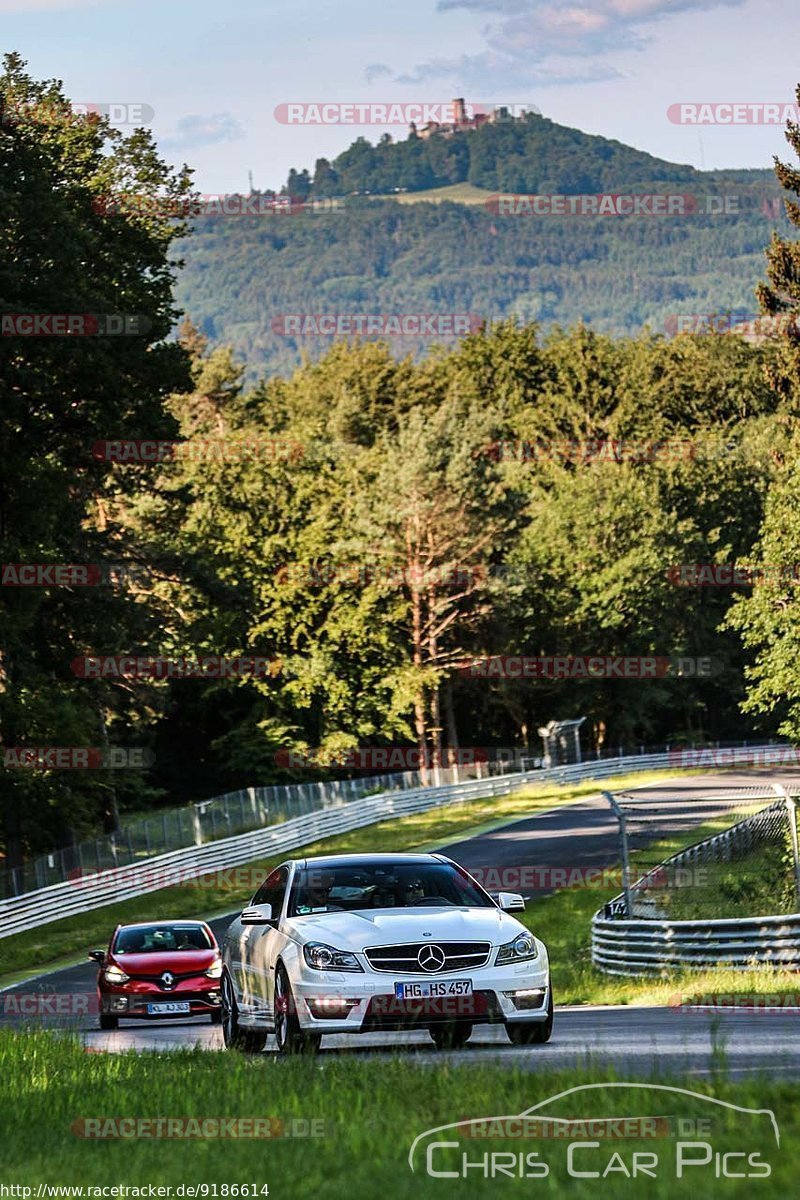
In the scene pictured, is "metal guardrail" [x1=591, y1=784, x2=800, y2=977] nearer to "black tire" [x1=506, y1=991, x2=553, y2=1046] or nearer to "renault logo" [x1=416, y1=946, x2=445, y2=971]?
"black tire" [x1=506, y1=991, x2=553, y2=1046]

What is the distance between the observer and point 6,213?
36.2 meters

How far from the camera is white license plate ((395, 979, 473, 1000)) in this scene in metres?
12.0

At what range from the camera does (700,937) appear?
904 inches

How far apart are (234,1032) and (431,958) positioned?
2.83 metres

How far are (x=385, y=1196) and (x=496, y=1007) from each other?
5.85 metres

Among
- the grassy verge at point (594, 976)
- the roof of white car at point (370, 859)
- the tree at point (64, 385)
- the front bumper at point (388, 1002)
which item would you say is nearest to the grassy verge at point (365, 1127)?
the front bumper at point (388, 1002)

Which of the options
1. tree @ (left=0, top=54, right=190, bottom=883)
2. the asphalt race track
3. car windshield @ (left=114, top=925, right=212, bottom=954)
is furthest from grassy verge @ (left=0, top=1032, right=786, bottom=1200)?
tree @ (left=0, top=54, right=190, bottom=883)

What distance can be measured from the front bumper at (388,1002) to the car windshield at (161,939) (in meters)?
10.3

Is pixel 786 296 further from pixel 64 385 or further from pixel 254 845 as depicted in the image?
pixel 64 385

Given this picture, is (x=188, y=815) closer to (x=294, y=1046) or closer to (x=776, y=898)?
(x=776, y=898)

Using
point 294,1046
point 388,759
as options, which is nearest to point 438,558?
point 388,759

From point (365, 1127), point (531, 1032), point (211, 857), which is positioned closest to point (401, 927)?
point (531, 1032)

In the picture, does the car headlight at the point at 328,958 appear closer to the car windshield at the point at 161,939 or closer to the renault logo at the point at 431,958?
the renault logo at the point at 431,958

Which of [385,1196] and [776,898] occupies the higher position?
[385,1196]
